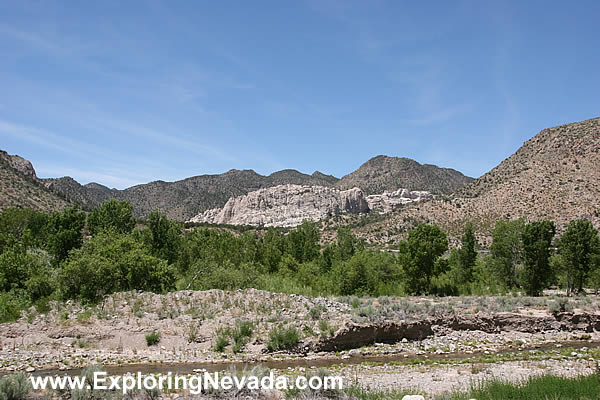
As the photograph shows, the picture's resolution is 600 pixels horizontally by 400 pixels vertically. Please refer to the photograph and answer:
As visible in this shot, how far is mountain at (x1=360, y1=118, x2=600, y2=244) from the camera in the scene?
2621 inches

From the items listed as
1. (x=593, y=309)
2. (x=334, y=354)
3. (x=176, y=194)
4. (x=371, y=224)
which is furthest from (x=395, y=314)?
(x=176, y=194)

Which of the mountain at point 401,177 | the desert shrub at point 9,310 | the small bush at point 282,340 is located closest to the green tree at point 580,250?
the small bush at point 282,340

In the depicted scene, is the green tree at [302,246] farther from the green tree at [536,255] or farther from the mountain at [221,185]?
the mountain at [221,185]

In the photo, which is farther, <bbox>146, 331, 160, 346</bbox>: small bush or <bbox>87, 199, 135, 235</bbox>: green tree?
<bbox>87, 199, 135, 235</bbox>: green tree

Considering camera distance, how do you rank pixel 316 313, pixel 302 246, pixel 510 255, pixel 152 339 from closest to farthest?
pixel 152 339 < pixel 316 313 < pixel 510 255 < pixel 302 246

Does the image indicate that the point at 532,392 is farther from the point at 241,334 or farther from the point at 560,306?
the point at 560,306

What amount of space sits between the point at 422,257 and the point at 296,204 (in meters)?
133

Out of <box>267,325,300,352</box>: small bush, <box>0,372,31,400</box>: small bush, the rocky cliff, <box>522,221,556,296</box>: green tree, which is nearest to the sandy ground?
<box>267,325,300,352</box>: small bush

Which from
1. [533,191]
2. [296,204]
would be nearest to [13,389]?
[533,191]

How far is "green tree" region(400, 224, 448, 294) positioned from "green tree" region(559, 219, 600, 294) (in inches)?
463

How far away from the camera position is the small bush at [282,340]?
18.9 m

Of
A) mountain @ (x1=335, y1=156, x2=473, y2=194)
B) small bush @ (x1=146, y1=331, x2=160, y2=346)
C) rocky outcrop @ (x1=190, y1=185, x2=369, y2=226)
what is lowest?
small bush @ (x1=146, y1=331, x2=160, y2=346)

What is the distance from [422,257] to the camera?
109 feet

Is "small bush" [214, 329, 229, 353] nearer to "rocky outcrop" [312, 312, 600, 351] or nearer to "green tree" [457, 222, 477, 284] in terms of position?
"rocky outcrop" [312, 312, 600, 351]
